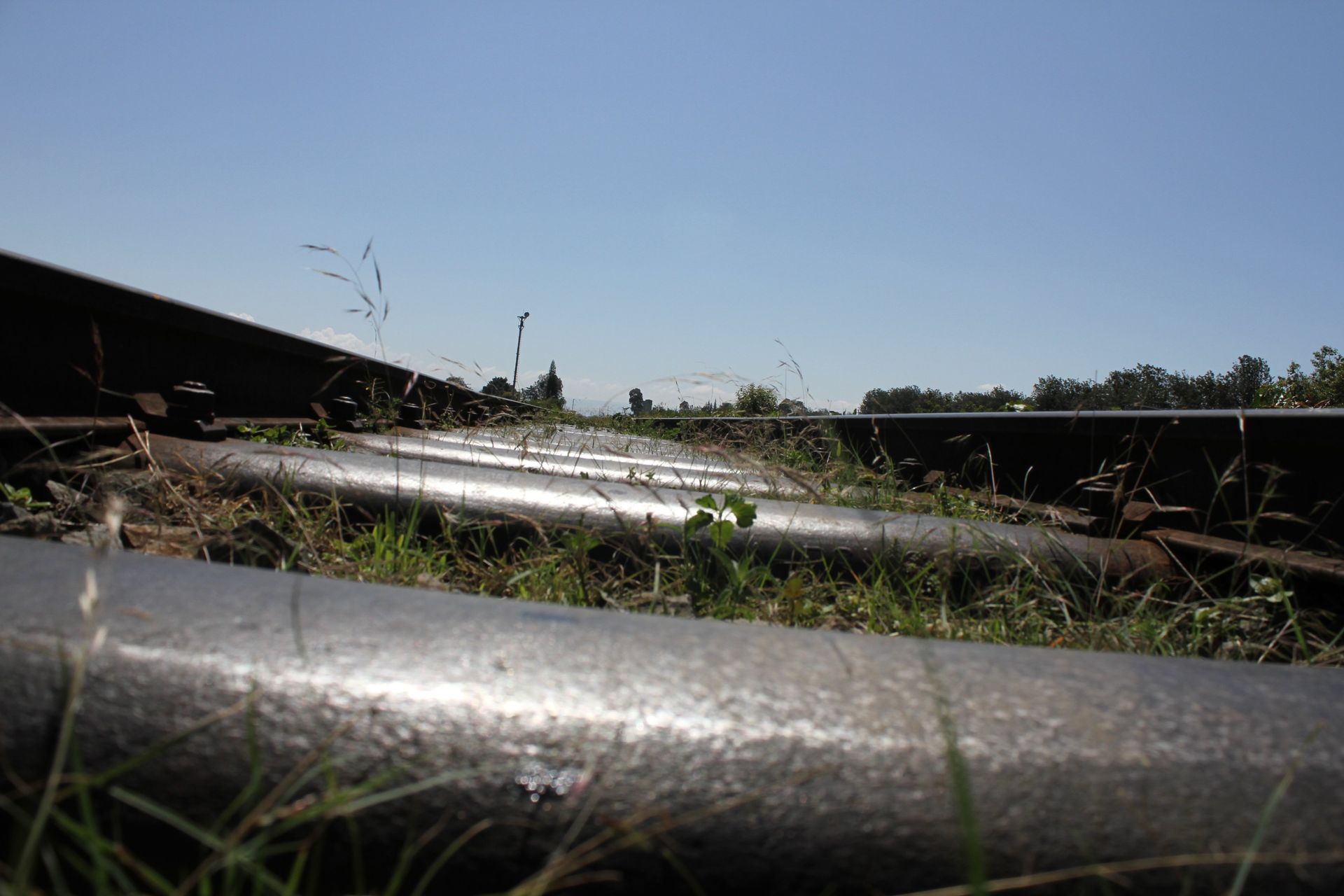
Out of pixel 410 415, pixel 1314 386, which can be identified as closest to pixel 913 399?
pixel 1314 386

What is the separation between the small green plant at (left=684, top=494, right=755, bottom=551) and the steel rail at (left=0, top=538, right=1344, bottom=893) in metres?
1.05

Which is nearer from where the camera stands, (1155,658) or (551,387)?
(1155,658)

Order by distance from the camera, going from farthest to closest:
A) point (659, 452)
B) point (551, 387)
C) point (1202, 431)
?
point (551, 387) → point (659, 452) → point (1202, 431)

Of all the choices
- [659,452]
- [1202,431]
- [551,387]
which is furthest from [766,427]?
[551,387]

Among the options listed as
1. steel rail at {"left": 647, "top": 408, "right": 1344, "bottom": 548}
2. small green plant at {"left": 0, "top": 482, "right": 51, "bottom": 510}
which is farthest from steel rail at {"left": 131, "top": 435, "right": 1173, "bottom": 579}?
small green plant at {"left": 0, "top": 482, "right": 51, "bottom": 510}

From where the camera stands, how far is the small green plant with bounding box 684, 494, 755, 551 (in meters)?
1.91

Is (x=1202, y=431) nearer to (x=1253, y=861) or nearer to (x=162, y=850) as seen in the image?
(x=1253, y=861)

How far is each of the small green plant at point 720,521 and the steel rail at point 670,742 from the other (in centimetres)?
105

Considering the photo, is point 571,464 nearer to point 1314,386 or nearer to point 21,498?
point 21,498

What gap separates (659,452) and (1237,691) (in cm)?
428

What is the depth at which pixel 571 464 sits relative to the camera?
360 centimetres

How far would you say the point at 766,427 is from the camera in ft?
17.3

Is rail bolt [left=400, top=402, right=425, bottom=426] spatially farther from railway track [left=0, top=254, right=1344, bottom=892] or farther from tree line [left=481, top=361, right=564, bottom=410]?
railway track [left=0, top=254, right=1344, bottom=892]

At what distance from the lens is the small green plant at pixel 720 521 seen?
6.27 ft
